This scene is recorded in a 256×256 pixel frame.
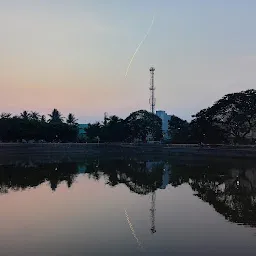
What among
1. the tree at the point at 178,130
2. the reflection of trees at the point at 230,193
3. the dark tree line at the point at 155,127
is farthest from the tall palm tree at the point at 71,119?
the reflection of trees at the point at 230,193

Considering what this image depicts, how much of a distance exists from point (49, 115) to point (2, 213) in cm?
8908

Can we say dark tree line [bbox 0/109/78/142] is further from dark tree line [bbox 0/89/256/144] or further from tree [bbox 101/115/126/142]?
tree [bbox 101/115/126/142]

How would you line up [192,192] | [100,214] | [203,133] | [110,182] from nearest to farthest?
[100,214] → [192,192] → [110,182] → [203,133]

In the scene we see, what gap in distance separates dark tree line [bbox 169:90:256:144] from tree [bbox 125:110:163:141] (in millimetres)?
18869

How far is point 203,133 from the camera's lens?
214 ft

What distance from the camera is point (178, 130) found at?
273ft

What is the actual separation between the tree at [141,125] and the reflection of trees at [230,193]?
5440cm

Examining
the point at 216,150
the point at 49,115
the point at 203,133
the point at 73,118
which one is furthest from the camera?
the point at 49,115

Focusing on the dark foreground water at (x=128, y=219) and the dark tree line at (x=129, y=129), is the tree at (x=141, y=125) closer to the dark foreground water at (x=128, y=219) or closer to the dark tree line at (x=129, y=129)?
the dark tree line at (x=129, y=129)

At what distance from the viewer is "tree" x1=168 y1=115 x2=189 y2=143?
76062 mm

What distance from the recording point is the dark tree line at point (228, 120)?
5931cm

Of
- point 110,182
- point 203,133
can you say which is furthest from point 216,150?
point 110,182

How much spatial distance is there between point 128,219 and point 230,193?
9.01 meters

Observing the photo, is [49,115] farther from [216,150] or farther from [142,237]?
[142,237]
